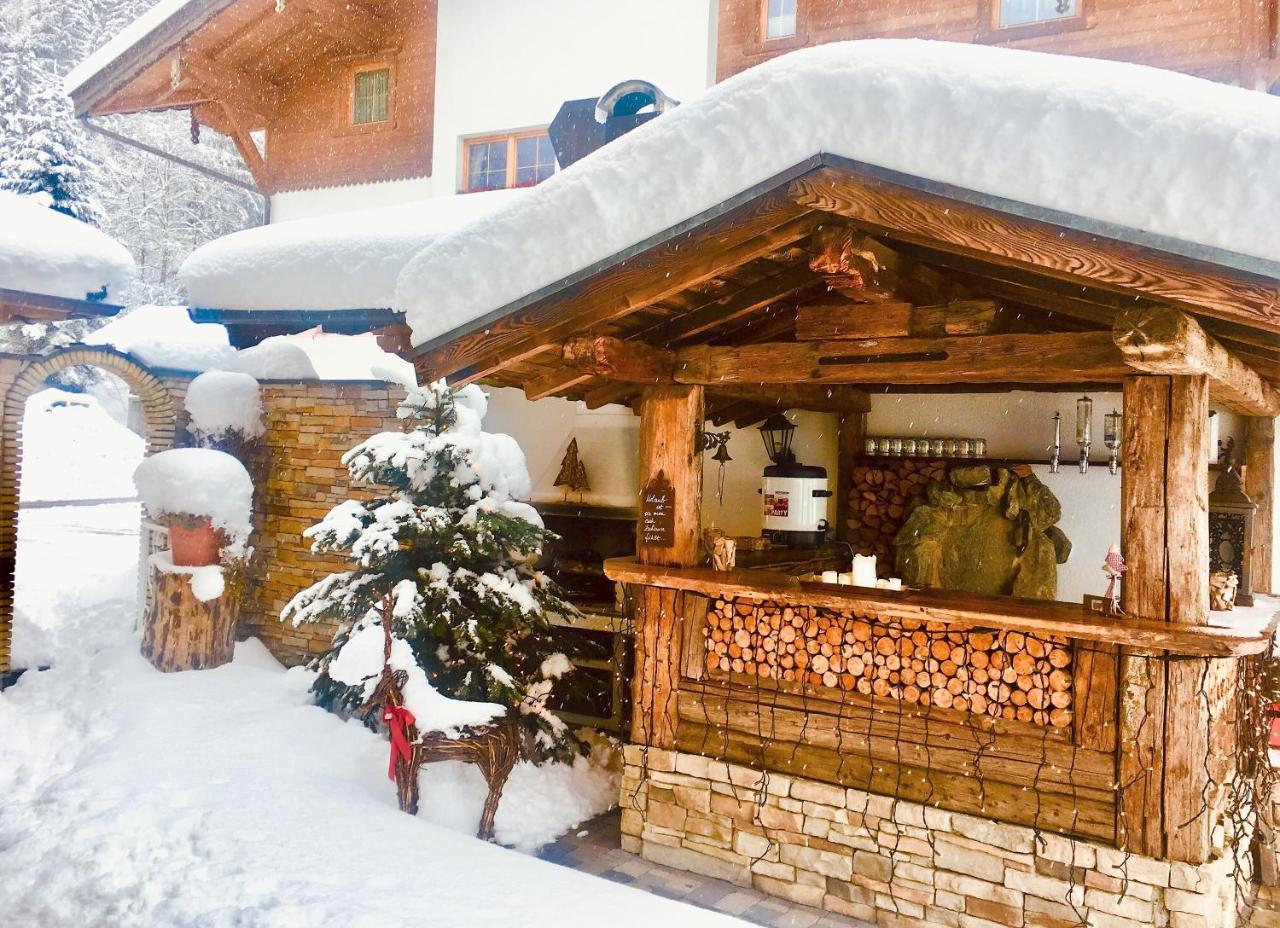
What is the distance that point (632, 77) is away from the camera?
10.1 meters

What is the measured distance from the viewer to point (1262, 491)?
6.68 metres

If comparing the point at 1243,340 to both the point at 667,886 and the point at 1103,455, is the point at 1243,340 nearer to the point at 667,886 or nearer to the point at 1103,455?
the point at 1103,455

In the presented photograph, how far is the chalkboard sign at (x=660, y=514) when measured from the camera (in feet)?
17.7

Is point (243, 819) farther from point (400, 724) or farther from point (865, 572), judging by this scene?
point (865, 572)

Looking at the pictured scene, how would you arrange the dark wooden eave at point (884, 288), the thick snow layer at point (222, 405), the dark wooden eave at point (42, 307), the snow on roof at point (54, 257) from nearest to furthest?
the dark wooden eave at point (884, 288), the snow on roof at point (54, 257), the dark wooden eave at point (42, 307), the thick snow layer at point (222, 405)

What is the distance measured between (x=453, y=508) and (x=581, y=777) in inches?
87.0

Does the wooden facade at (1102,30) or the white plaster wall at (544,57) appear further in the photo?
the white plaster wall at (544,57)

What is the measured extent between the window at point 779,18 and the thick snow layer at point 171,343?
672 cm

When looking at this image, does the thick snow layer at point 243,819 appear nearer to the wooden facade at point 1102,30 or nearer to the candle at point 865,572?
the candle at point 865,572

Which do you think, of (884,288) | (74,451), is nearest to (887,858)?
(884,288)

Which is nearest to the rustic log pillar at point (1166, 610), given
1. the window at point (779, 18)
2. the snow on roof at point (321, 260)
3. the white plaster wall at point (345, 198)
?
the snow on roof at point (321, 260)

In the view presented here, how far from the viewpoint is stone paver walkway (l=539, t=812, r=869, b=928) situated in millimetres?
4785

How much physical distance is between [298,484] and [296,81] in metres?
6.76

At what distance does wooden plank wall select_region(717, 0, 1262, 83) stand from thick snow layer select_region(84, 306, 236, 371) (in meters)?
6.37
